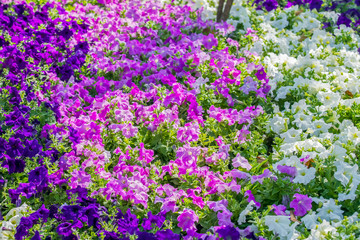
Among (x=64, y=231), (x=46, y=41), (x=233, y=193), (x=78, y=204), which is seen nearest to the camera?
(x=64, y=231)

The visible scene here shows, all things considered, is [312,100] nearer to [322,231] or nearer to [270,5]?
[322,231]

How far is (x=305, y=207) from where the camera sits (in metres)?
2.98

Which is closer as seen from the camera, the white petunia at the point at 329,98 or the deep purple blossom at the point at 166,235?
the deep purple blossom at the point at 166,235

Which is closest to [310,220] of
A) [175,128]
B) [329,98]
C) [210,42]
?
[175,128]

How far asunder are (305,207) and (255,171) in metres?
0.59

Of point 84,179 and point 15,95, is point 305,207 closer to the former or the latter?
point 84,179

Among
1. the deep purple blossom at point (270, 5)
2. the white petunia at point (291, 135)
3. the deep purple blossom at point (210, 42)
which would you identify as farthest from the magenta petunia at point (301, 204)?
the deep purple blossom at point (270, 5)

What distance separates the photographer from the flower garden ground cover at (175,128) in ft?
9.82

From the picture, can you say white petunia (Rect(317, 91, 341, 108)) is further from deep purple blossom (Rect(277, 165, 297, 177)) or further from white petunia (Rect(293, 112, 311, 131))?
deep purple blossom (Rect(277, 165, 297, 177))

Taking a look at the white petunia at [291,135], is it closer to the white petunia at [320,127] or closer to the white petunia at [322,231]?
the white petunia at [320,127]

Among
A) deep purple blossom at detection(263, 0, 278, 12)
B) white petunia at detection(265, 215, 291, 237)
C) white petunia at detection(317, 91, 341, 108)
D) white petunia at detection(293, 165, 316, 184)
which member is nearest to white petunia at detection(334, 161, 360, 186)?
white petunia at detection(293, 165, 316, 184)

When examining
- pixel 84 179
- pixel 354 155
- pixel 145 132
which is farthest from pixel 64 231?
pixel 354 155

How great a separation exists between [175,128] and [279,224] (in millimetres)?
1412

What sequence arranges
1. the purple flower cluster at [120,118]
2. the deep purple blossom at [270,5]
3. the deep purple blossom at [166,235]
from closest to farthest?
the deep purple blossom at [166,235]
the purple flower cluster at [120,118]
the deep purple blossom at [270,5]
